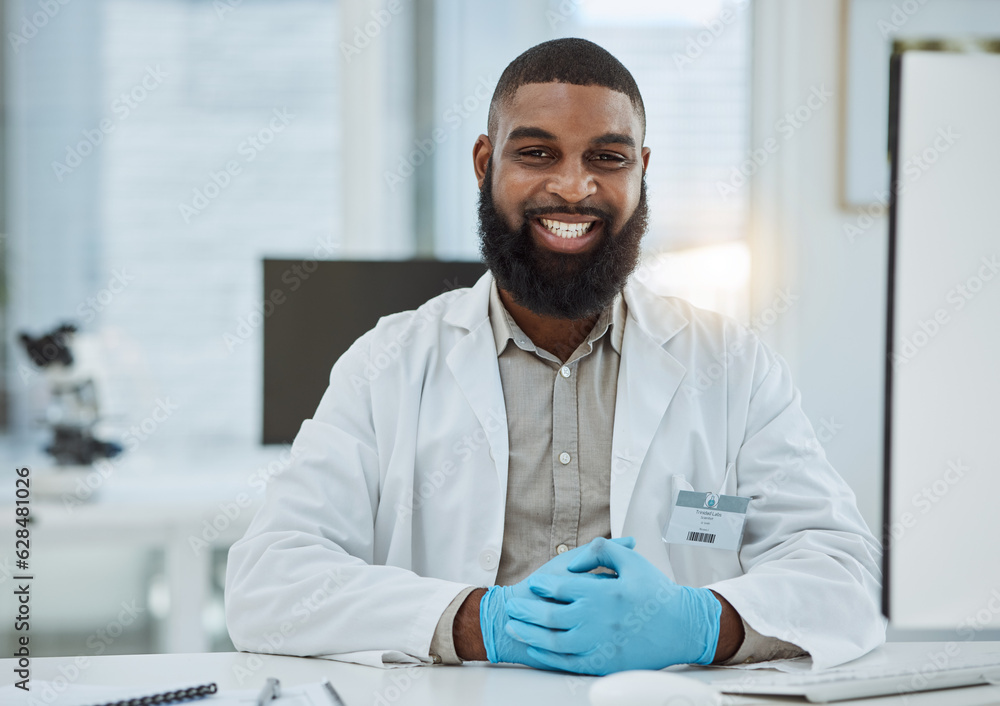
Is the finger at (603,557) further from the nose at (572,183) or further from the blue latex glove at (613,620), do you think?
the nose at (572,183)

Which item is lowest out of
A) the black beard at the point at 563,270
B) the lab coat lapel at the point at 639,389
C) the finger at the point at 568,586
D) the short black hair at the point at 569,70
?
the finger at the point at 568,586

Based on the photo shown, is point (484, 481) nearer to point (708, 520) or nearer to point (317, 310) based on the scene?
point (708, 520)

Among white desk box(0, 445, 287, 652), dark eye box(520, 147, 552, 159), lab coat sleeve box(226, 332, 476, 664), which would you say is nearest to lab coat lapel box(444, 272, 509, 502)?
lab coat sleeve box(226, 332, 476, 664)

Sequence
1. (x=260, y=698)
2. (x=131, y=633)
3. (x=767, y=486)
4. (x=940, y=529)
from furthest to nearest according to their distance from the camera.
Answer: (x=131, y=633), (x=767, y=486), (x=940, y=529), (x=260, y=698)

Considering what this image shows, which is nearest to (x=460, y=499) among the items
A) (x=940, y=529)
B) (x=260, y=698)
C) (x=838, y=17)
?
(x=260, y=698)

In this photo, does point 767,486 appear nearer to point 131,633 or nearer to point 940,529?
point 940,529

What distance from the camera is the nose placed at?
138 centimetres

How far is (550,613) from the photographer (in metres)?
1.00

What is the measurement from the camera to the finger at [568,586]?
3.35ft

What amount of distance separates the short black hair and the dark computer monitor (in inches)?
23.7

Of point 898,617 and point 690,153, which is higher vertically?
point 690,153

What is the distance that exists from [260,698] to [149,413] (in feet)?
6.88

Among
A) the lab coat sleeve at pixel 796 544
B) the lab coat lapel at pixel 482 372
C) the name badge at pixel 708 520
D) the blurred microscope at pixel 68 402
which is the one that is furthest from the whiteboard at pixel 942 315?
the blurred microscope at pixel 68 402

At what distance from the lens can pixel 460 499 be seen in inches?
53.4
